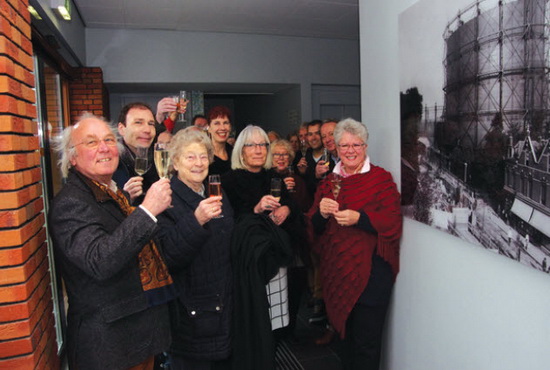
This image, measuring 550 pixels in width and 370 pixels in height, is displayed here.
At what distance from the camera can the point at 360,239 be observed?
2480 mm

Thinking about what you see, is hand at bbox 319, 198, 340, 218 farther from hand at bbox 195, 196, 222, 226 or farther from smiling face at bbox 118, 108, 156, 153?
smiling face at bbox 118, 108, 156, 153

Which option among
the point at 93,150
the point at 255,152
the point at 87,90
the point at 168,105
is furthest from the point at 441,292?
the point at 87,90

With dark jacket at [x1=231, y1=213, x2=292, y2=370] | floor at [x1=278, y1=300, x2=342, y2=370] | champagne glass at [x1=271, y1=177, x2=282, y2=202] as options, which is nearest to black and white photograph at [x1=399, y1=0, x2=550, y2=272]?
champagne glass at [x1=271, y1=177, x2=282, y2=202]

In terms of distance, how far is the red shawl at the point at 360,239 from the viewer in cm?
247

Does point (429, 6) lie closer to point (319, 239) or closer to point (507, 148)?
point (507, 148)

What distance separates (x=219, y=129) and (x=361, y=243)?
1.50 metres

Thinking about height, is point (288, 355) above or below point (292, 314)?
below

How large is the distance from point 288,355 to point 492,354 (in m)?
1.99

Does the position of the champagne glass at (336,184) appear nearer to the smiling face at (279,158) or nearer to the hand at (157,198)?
the smiling face at (279,158)

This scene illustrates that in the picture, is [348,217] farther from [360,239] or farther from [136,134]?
[136,134]

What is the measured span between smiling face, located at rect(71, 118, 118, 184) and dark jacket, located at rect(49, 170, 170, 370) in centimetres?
6

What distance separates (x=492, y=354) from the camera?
5.77 ft

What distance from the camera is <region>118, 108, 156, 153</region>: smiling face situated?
8.91 ft

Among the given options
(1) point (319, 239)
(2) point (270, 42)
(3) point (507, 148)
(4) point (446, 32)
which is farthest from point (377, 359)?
(2) point (270, 42)
